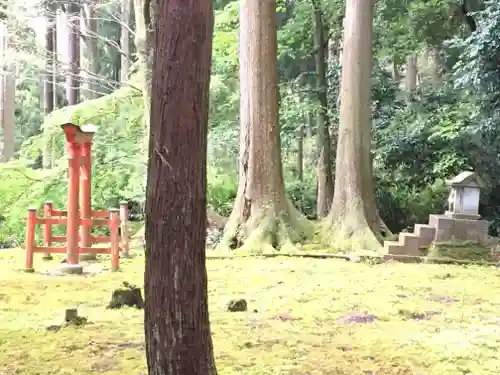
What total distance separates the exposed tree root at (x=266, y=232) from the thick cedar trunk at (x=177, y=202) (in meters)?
7.76

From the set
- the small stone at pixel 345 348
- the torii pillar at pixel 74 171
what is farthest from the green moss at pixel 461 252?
the small stone at pixel 345 348

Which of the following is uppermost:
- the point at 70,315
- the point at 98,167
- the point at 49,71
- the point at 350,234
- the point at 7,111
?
the point at 49,71

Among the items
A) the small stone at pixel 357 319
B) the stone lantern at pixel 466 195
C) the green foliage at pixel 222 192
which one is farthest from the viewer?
the green foliage at pixel 222 192

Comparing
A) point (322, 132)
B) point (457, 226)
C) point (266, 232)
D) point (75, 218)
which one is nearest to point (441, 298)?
point (457, 226)

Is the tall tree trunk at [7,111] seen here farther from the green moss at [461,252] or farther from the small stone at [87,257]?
the green moss at [461,252]

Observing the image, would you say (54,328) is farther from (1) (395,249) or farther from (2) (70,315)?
(1) (395,249)

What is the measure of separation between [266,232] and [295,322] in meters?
5.48

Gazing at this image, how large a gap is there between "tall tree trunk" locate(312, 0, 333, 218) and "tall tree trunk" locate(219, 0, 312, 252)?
374cm

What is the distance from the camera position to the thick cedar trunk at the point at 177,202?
3.07m

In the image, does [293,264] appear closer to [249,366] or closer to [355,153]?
[355,153]

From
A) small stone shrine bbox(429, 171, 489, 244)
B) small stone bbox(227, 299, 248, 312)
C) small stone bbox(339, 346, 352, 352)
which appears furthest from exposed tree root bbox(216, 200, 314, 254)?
small stone bbox(339, 346, 352, 352)

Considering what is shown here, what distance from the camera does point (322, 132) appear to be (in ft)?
52.0

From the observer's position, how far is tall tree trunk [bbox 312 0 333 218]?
15.6 meters

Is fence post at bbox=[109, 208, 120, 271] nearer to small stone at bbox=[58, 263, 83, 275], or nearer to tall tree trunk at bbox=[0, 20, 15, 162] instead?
small stone at bbox=[58, 263, 83, 275]
